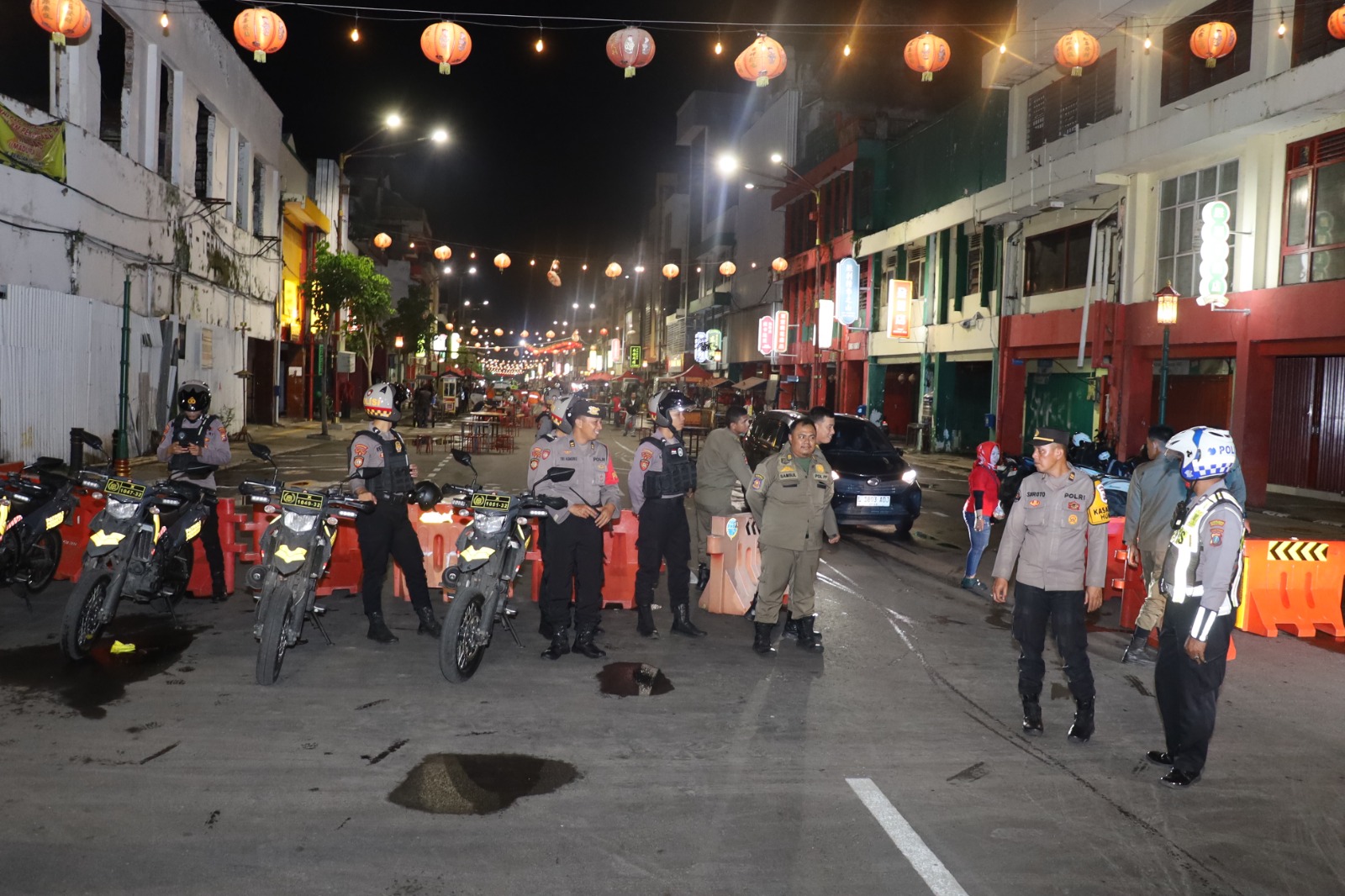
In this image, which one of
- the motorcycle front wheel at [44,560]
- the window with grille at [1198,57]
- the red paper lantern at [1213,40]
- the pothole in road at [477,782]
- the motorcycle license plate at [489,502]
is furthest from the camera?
the window with grille at [1198,57]

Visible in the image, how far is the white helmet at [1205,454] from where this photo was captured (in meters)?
5.26

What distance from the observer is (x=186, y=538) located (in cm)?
800

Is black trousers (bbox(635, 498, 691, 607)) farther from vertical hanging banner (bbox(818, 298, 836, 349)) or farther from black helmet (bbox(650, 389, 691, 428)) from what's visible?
vertical hanging banner (bbox(818, 298, 836, 349))

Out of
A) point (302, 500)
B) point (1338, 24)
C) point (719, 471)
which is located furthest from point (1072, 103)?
point (302, 500)

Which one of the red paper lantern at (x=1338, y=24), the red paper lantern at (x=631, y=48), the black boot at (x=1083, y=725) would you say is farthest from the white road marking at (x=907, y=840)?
the red paper lantern at (x=1338, y=24)

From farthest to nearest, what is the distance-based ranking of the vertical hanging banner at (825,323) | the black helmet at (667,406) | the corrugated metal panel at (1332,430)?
1. the vertical hanging banner at (825,323)
2. the corrugated metal panel at (1332,430)
3. the black helmet at (667,406)

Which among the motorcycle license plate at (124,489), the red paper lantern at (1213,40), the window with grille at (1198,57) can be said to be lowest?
the motorcycle license plate at (124,489)

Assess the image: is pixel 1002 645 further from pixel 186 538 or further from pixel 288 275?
pixel 288 275

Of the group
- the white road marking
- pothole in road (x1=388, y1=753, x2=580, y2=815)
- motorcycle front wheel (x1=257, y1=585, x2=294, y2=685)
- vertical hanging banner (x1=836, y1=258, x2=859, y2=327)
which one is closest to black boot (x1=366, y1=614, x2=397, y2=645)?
motorcycle front wheel (x1=257, y1=585, x2=294, y2=685)

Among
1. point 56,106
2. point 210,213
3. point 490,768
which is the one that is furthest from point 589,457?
point 210,213

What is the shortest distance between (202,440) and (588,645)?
11.9ft

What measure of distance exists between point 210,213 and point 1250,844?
91.6ft

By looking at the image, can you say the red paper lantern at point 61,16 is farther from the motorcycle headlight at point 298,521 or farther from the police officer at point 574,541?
the police officer at point 574,541

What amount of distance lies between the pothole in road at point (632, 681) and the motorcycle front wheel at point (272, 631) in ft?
6.60
